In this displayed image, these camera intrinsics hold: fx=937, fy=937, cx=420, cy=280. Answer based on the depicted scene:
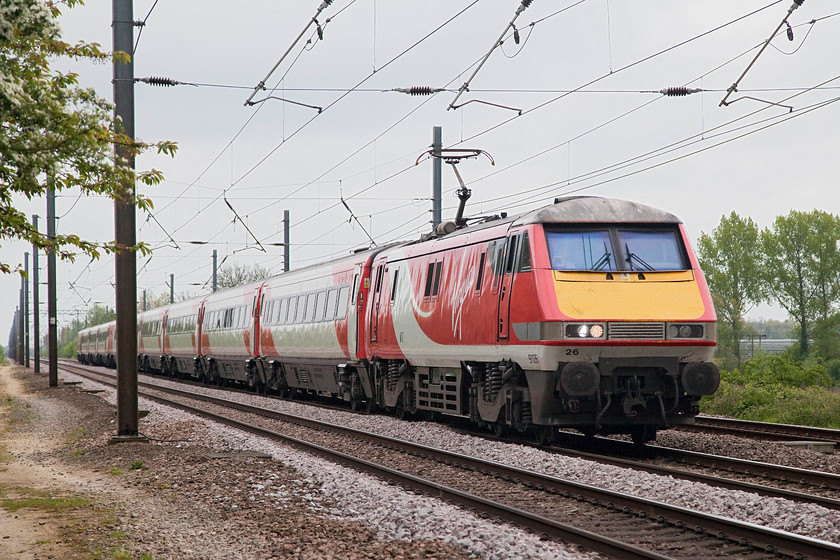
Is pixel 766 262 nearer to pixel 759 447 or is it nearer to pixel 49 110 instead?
pixel 759 447

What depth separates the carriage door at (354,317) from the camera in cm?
1988

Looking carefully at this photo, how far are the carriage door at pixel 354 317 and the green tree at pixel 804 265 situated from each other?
1748 inches

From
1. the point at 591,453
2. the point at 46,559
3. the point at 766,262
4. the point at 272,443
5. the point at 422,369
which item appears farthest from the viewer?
the point at 766,262

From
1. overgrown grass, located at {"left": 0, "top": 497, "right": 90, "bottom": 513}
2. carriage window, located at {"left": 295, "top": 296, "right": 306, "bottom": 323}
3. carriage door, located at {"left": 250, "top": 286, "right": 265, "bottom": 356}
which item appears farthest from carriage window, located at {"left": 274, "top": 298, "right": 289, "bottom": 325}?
overgrown grass, located at {"left": 0, "top": 497, "right": 90, "bottom": 513}

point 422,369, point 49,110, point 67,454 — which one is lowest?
point 67,454

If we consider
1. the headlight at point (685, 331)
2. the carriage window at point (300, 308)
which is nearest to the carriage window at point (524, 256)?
the headlight at point (685, 331)

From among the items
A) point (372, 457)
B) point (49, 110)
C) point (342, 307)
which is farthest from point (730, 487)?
point (342, 307)

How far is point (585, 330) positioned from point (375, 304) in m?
7.74

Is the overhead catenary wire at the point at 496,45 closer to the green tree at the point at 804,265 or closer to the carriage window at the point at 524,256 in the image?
the carriage window at the point at 524,256

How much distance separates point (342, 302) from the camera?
21.2 metres

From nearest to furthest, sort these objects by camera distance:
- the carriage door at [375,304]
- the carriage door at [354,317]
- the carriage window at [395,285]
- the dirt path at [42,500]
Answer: the dirt path at [42,500], the carriage window at [395,285], the carriage door at [375,304], the carriage door at [354,317]

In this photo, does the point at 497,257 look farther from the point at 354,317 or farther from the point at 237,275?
the point at 237,275

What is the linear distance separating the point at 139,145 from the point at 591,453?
7055mm

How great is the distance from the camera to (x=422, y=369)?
16.6 m
